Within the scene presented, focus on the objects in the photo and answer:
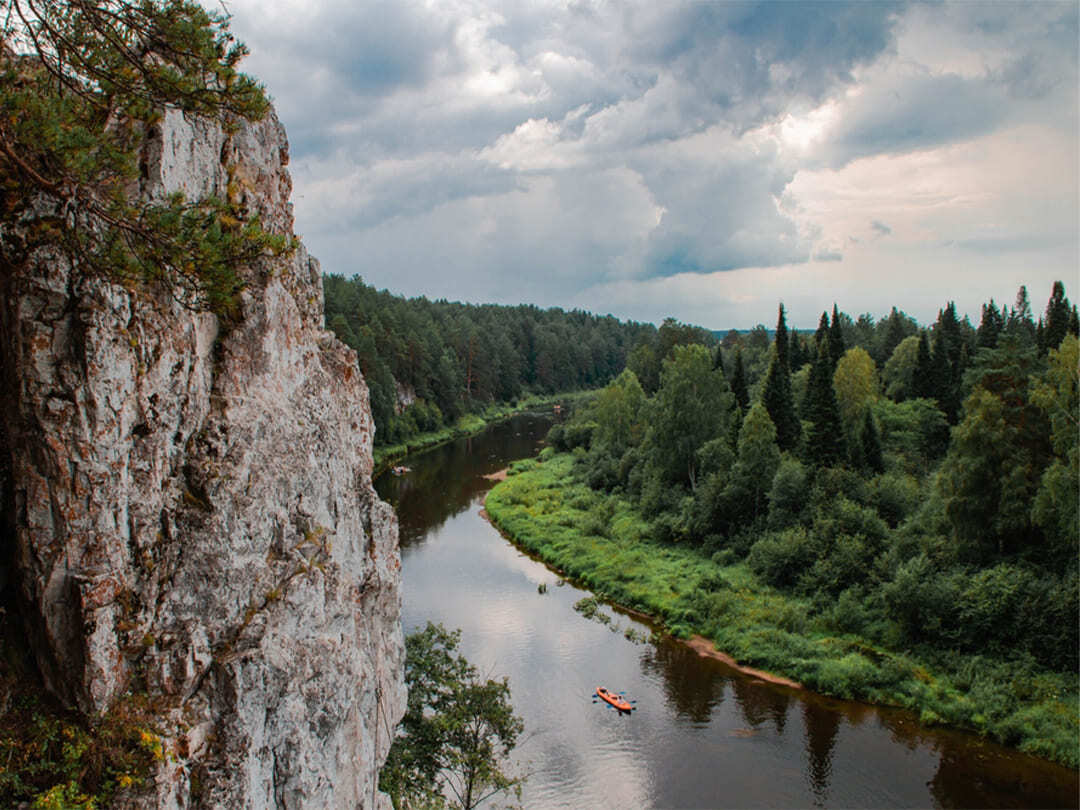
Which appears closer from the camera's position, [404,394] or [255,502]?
[255,502]

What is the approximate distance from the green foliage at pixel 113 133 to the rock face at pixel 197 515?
0.46m

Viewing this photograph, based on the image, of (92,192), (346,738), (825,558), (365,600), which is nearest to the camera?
(92,192)

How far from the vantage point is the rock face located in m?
8.10

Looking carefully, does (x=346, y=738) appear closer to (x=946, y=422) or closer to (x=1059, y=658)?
(x=1059, y=658)

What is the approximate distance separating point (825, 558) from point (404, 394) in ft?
167

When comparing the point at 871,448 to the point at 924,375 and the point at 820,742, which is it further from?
the point at 820,742

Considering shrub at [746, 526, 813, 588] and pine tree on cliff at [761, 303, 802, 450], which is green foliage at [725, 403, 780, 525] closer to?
pine tree on cliff at [761, 303, 802, 450]

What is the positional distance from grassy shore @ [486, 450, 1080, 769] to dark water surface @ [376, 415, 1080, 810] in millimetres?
734

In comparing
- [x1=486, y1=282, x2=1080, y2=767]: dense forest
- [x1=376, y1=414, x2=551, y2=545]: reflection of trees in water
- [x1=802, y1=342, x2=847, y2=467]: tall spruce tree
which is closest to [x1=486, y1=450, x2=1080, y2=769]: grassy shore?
[x1=486, y1=282, x2=1080, y2=767]: dense forest

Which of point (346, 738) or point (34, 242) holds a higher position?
point (34, 242)

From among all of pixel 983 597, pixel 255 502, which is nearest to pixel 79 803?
pixel 255 502

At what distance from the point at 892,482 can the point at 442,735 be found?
26.6m

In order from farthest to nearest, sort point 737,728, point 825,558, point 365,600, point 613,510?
1. point 613,510
2. point 825,558
3. point 737,728
4. point 365,600

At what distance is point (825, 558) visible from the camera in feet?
103
